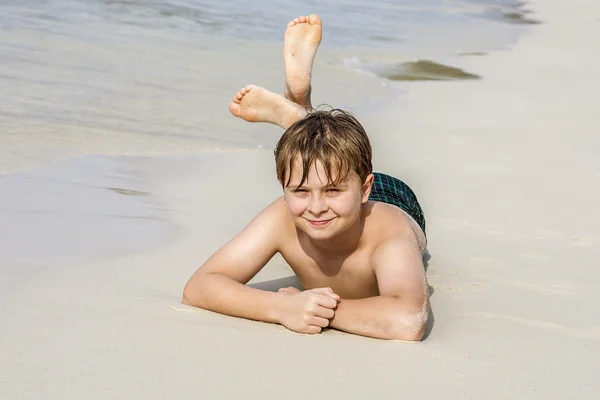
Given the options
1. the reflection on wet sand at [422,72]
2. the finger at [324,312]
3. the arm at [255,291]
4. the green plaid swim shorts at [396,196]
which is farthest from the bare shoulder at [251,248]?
the reflection on wet sand at [422,72]

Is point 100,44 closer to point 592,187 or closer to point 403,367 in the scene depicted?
point 592,187

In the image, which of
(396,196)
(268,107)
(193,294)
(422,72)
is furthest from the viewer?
(422,72)

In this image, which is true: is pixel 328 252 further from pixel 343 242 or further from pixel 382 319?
pixel 382 319

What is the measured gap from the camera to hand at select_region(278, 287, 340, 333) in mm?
2738

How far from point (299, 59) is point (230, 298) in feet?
6.59

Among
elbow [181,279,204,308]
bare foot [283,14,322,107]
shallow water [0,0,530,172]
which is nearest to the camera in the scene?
elbow [181,279,204,308]

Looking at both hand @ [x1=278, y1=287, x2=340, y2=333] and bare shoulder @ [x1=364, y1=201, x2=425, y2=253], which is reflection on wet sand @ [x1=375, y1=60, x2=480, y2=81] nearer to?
bare shoulder @ [x1=364, y1=201, x2=425, y2=253]

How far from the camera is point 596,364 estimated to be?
259cm

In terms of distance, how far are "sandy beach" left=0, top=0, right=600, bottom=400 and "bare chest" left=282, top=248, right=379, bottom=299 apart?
263mm

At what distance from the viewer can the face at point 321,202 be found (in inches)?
112

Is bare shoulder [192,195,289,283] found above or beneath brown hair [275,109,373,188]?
beneath

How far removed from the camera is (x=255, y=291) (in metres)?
2.91

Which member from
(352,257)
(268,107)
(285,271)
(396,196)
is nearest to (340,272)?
(352,257)

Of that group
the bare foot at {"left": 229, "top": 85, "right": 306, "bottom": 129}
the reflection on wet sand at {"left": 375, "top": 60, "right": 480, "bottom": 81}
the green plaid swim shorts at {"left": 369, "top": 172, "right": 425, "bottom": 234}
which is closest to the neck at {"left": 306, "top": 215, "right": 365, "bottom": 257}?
the green plaid swim shorts at {"left": 369, "top": 172, "right": 425, "bottom": 234}
